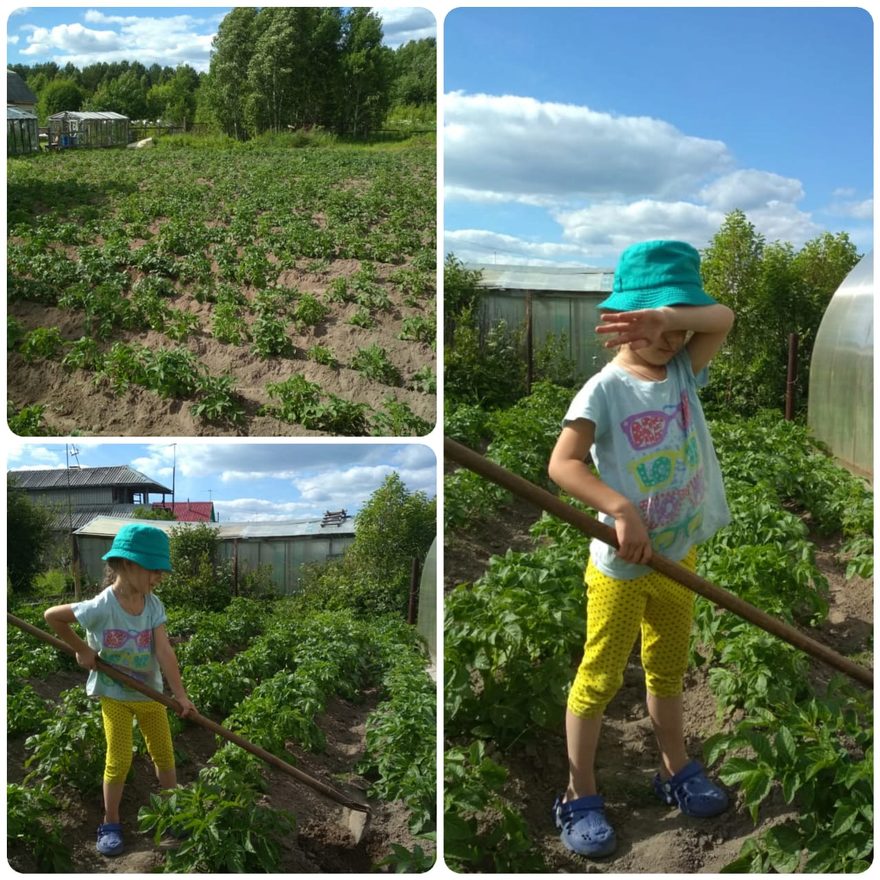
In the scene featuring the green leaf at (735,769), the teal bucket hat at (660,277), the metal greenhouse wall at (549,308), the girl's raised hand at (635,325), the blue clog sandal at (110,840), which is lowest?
the blue clog sandal at (110,840)

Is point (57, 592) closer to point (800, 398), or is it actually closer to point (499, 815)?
point (499, 815)

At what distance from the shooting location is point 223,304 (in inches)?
246

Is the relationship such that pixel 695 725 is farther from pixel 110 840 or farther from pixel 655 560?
pixel 110 840

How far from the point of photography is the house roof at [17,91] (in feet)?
34.2

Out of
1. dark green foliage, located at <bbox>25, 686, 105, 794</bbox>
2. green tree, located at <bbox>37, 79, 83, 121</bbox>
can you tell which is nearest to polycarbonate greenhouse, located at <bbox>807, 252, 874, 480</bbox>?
dark green foliage, located at <bbox>25, 686, 105, 794</bbox>

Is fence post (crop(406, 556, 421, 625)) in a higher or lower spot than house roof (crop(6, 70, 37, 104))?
lower

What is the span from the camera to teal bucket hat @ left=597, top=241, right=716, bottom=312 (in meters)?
2.41

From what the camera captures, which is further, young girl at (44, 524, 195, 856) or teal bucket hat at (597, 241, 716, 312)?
young girl at (44, 524, 195, 856)

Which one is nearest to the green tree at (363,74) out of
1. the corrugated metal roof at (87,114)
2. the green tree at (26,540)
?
the green tree at (26,540)

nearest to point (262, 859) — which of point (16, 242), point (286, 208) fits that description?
point (16, 242)

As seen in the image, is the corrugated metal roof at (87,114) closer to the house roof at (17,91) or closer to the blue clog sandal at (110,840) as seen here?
the house roof at (17,91)

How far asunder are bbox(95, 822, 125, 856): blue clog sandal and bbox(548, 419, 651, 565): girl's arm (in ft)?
7.32

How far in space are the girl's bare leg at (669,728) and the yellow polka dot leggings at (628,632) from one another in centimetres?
5

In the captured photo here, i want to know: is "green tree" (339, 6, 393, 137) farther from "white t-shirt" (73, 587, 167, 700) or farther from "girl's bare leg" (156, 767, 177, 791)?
"girl's bare leg" (156, 767, 177, 791)
